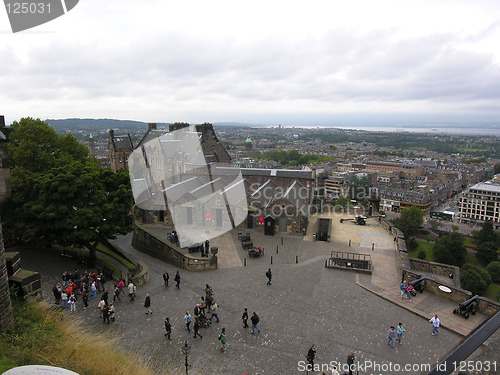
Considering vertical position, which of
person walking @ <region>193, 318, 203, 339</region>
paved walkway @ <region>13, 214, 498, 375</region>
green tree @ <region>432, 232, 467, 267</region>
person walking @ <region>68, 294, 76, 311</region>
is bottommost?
green tree @ <region>432, 232, 467, 267</region>

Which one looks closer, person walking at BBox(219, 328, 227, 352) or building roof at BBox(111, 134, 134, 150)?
person walking at BBox(219, 328, 227, 352)

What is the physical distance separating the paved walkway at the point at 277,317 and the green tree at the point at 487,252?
306ft

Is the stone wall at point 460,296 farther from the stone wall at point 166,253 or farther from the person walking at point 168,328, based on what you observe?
the person walking at point 168,328

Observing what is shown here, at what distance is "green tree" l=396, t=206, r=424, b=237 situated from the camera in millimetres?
118838

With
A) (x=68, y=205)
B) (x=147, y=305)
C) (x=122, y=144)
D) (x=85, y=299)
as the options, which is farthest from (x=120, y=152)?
(x=147, y=305)

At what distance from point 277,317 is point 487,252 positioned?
10545 centimetres

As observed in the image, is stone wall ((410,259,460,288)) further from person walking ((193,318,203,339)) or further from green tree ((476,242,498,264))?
green tree ((476,242,498,264))

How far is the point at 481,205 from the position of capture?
541 ft

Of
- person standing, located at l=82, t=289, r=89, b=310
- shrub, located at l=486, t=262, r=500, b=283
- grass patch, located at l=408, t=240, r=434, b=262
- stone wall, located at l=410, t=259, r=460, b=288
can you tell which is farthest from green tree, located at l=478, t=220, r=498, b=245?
person standing, located at l=82, t=289, r=89, b=310

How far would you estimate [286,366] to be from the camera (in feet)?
46.8

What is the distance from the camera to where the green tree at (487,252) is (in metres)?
98.5

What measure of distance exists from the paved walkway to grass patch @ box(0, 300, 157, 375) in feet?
8.86

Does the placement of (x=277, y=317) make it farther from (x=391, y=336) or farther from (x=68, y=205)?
(x=68, y=205)

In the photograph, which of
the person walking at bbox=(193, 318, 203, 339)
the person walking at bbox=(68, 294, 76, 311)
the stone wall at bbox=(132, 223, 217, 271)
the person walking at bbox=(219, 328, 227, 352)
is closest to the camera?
the person walking at bbox=(219, 328, 227, 352)
